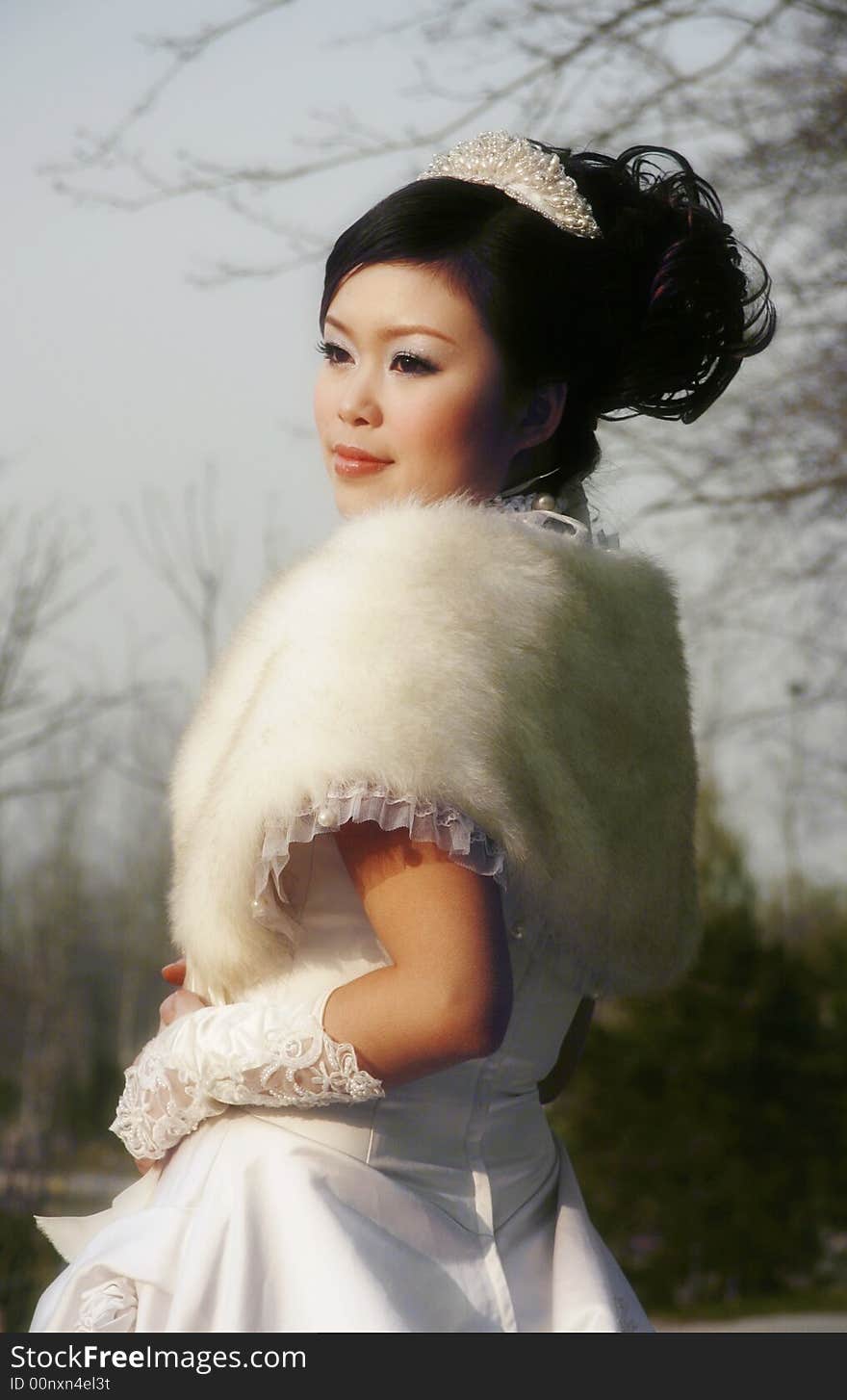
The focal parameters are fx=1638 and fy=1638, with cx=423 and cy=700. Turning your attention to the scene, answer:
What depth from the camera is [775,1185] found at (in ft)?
27.8

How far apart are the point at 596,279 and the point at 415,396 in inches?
15.4

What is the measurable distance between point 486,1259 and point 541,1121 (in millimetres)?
270

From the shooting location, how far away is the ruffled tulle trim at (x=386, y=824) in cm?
172

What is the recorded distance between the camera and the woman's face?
6.89 feet

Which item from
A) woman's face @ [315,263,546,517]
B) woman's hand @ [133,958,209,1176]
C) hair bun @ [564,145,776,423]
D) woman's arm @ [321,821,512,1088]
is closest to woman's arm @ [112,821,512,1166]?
woman's arm @ [321,821,512,1088]

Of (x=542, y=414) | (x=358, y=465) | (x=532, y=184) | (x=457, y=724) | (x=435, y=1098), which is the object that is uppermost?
(x=532, y=184)

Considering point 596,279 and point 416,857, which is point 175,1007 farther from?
point 596,279

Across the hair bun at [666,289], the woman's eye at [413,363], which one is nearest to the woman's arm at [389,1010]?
the woman's eye at [413,363]

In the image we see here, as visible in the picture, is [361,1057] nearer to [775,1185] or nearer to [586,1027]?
[586,1027]

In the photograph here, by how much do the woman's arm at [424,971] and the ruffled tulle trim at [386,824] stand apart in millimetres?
21

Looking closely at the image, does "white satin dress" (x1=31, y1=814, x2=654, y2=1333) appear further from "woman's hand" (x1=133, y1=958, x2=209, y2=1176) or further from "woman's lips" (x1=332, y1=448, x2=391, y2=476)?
"woman's lips" (x1=332, y1=448, x2=391, y2=476)

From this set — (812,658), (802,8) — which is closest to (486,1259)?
(802,8)

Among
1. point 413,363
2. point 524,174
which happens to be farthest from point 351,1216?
point 524,174

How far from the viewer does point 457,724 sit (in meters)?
1.75
